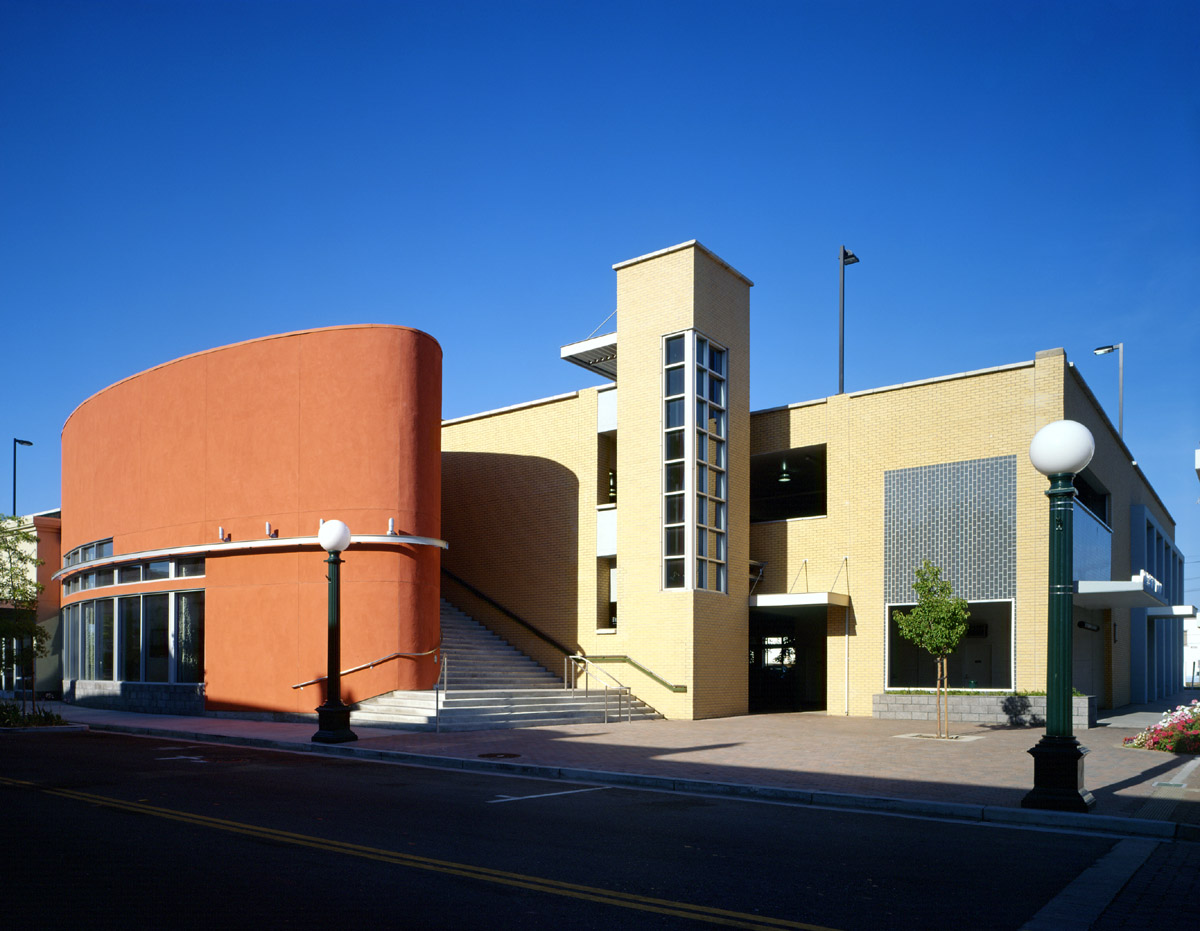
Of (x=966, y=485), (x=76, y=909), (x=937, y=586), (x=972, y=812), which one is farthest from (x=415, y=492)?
(x=76, y=909)

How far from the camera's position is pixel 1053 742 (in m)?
10.3

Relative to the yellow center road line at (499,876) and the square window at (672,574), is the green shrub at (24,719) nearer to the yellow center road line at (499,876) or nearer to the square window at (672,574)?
A: the yellow center road line at (499,876)

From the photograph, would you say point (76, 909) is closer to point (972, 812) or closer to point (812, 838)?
point (812, 838)

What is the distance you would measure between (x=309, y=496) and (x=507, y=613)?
316 inches

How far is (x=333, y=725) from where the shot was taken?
16.8 meters

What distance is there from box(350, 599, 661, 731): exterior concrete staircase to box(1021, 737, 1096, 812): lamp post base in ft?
37.8

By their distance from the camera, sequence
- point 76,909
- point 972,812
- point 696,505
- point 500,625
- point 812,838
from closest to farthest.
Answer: point 76,909
point 812,838
point 972,812
point 696,505
point 500,625

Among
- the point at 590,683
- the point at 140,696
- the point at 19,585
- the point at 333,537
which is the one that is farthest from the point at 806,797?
the point at 19,585

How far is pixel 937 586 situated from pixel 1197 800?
32.3 feet

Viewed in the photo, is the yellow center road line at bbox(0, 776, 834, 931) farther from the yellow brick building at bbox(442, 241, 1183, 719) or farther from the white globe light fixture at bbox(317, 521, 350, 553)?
the yellow brick building at bbox(442, 241, 1183, 719)

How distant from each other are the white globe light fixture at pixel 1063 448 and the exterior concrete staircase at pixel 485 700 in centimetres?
1216

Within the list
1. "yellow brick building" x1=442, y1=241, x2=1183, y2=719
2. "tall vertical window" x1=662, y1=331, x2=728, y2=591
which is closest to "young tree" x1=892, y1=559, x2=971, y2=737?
"yellow brick building" x1=442, y1=241, x2=1183, y2=719

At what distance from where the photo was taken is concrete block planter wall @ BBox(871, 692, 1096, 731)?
69.8 feet

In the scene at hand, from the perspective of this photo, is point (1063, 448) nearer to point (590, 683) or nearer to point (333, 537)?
point (333, 537)
